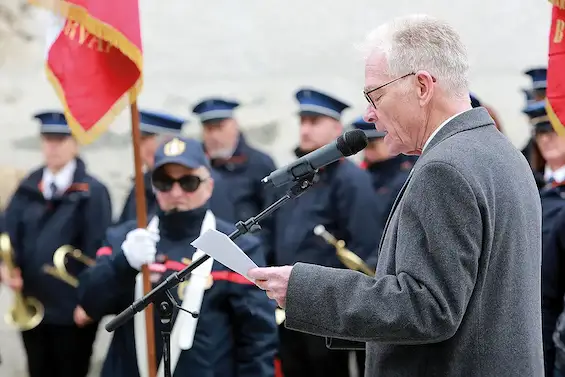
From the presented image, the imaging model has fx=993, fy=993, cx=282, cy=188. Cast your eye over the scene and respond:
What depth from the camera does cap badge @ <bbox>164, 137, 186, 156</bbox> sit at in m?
4.13

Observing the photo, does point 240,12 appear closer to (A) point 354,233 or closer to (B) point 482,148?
(A) point 354,233

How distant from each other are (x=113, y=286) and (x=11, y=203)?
8.05 feet

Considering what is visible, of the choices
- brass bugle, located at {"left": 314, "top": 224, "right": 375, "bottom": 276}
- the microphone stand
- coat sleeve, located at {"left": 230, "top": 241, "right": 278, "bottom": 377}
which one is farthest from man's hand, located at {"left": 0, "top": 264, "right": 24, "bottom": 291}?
the microphone stand

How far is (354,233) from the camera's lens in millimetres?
5543

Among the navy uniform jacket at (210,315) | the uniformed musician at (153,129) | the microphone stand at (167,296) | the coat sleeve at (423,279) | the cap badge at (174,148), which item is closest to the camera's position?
the coat sleeve at (423,279)

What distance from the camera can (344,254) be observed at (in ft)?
18.1

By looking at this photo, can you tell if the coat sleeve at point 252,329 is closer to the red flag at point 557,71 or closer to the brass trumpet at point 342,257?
the red flag at point 557,71

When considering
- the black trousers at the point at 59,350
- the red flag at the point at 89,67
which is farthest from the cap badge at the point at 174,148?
the black trousers at the point at 59,350

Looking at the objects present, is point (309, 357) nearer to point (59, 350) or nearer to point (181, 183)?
point (59, 350)

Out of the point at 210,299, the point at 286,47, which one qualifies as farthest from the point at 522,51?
the point at 210,299

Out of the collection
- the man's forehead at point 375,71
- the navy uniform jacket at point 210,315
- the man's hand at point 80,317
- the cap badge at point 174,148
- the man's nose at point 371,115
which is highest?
the man's forehead at point 375,71

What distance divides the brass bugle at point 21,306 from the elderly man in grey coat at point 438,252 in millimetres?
4000

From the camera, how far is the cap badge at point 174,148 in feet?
13.6

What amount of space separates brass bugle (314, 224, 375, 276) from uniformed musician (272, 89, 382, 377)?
4cm
